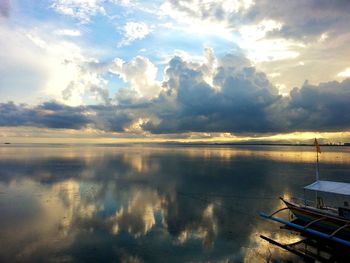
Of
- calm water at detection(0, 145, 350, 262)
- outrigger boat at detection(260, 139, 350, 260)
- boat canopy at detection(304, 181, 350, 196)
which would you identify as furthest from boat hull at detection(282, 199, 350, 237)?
calm water at detection(0, 145, 350, 262)

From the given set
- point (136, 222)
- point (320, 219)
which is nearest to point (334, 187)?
point (320, 219)

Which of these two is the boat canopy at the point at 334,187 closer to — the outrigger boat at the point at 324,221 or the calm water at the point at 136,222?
the outrigger boat at the point at 324,221

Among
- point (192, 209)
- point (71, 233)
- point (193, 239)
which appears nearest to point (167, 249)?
point (193, 239)

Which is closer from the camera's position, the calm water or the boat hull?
the calm water

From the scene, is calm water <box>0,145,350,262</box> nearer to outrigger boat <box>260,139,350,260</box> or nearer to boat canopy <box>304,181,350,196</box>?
outrigger boat <box>260,139,350,260</box>

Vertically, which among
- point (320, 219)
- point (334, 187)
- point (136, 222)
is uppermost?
point (334, 187)

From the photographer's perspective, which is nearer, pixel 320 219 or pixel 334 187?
pixel 320 219

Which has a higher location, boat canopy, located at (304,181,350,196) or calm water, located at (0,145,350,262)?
boat canopy, located at (304,181,350,196)

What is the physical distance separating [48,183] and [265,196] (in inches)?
1129

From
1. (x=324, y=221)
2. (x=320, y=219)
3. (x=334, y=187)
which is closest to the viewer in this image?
(x=320, y=219)

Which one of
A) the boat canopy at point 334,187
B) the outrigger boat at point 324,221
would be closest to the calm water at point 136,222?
the outrigger boat at point 324,221

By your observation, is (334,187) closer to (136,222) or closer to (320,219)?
(320,219)

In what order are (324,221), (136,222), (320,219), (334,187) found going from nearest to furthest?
(320,219) < (324,221) < (136,222) < (334,187)

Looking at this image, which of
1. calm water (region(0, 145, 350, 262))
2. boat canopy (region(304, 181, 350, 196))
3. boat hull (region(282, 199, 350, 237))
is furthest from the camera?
boat canopy (region(304, 181, 350, 196))
